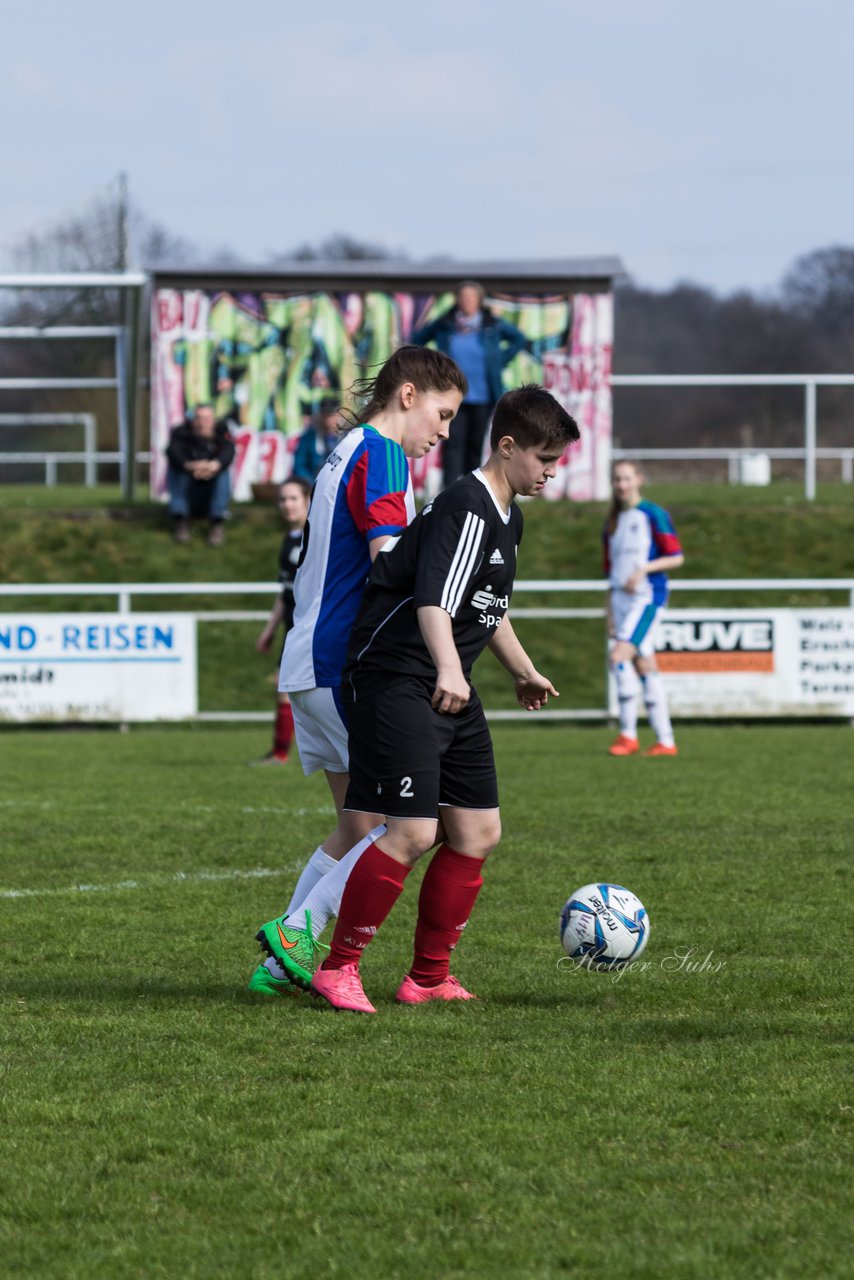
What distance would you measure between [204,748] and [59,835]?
193 inches

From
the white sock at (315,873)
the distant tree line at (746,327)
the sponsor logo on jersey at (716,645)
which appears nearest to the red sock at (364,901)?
the white sock at (315,873)

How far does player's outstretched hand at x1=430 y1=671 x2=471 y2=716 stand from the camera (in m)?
4.18

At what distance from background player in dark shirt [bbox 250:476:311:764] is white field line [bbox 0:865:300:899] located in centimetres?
378

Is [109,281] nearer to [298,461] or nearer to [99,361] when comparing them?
[298,461]

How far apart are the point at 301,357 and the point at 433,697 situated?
17258 mm

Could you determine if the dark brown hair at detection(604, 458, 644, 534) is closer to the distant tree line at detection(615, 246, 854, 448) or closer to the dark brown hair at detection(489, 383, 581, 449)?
the dark brown hair at detection(489, 383, 581, 449)

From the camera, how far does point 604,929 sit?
4980 mm

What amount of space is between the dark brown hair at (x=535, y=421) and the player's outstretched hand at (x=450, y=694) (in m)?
0.69

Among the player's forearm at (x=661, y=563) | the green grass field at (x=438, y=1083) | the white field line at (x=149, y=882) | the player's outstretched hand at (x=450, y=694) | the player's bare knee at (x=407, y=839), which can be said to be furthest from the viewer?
the player's forearm at (x=661, y=563)

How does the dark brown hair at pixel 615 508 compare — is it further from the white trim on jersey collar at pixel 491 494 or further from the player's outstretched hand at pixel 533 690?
the white trim on jersey collar at pixel 491 494

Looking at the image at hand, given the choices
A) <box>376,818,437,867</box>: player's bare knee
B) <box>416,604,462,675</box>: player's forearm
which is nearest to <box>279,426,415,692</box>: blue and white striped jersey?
<box>416,604,462,675</box>: player's forearm

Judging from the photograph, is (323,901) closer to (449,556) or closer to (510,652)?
(510,652)

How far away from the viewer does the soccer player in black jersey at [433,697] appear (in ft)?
14.3

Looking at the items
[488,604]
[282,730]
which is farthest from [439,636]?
[282,730]
